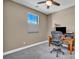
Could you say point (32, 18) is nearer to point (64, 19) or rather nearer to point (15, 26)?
point (15, 26)

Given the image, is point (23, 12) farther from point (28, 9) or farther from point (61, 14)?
point (61, 14)

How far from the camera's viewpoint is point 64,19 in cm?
848

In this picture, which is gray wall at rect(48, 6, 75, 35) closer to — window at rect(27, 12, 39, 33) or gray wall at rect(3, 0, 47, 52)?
window at rect(27, 12, 39, 33)

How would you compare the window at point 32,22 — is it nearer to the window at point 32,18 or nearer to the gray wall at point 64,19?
the window at point 32,18

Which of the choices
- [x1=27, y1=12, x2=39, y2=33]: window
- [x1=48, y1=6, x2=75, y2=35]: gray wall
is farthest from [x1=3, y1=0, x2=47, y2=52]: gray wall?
[x1=48, y1=6, x2=75, y2=35]: gray wall

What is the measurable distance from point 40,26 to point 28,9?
1.99 meters

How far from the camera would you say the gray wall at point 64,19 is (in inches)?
318

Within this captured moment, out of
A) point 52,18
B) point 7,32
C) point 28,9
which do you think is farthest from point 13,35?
point 52,18

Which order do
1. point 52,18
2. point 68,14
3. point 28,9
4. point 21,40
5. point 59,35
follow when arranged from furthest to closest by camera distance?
point 52,18 < point 68,14 < point 28,9 < point 21,40 < point 59,35

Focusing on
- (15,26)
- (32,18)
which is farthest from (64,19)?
(15,26)

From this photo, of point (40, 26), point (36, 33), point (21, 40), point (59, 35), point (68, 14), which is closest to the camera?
point (59, 35)

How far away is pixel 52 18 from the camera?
8.89m

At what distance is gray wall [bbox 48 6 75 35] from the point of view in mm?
8078

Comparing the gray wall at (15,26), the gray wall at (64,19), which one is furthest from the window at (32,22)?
the gray wall at (64,19)
